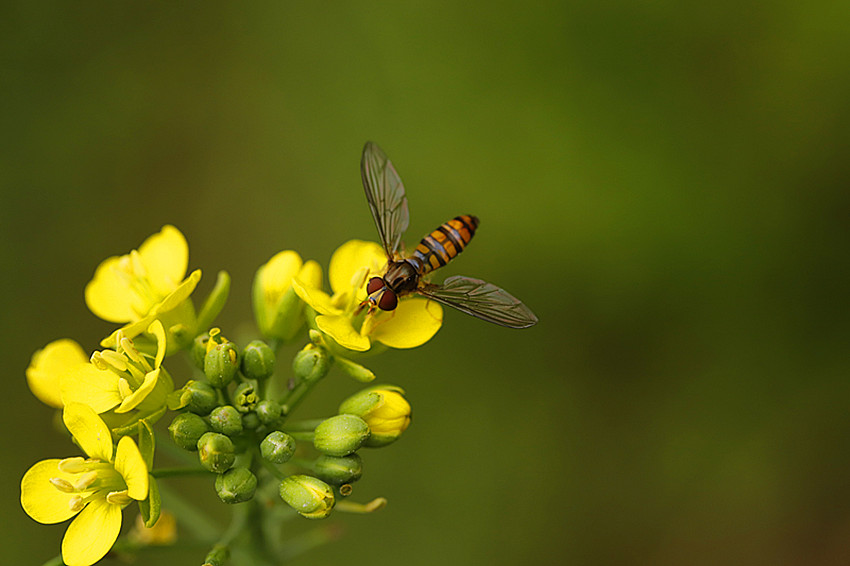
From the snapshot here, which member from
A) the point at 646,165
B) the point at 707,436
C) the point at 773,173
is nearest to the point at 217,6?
the point at 646,165

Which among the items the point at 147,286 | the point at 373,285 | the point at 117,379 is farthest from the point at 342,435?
the point at 147,286

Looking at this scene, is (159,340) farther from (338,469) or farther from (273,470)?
(338,469)

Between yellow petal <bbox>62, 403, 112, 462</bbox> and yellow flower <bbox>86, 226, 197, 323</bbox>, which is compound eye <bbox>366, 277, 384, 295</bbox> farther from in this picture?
yellow petal <bbox>62, 403, 112, 462</bbox>

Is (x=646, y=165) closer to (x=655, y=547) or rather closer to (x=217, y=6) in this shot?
(x=655, y=547)

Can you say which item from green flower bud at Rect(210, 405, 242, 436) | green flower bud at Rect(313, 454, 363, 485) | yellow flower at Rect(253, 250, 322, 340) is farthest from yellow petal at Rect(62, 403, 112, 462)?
yellow flower at Rect(253, 250, 322, 340)

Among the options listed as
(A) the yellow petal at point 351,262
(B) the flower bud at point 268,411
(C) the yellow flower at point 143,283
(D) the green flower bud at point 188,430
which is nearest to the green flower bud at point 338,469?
(B) the flower bud at point 268,411
